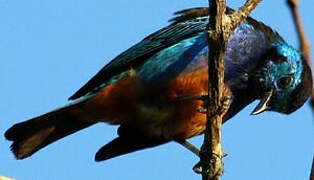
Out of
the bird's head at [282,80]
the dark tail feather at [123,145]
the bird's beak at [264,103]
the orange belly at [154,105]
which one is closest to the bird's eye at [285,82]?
the bird's head at [282,80]

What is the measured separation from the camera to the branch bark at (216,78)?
3.71m

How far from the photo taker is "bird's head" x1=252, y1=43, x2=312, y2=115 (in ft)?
18.5

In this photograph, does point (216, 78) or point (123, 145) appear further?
point (123, 145)

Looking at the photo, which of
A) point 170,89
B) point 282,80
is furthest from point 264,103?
point 170,89

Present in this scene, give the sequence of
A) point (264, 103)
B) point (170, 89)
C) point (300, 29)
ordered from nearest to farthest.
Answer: point (300, 29), point (170, 89), point (264, 103)

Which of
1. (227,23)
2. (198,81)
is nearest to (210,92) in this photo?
(227,23)

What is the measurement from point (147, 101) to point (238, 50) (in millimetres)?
881

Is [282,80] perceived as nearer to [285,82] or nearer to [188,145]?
[285,82]

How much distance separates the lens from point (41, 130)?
570 cm

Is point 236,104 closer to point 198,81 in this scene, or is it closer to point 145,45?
point 198,81

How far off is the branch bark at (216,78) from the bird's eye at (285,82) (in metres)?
1.57

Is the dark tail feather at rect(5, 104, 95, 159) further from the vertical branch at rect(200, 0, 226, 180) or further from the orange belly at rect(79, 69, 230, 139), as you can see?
the vertical branch at rect(200, 0, 226, 180)

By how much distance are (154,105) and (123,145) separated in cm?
61

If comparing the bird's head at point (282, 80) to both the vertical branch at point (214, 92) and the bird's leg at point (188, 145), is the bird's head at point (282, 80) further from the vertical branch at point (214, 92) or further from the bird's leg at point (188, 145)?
the vertical branch at point (214, 92)
